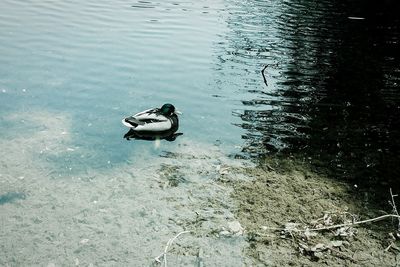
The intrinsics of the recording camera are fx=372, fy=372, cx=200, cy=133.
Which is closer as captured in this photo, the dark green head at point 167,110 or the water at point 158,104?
the water at point 158,104

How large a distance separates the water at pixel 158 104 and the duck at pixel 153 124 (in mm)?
294

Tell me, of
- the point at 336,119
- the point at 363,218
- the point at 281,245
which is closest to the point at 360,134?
the point at 336,119

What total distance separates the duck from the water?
29cm

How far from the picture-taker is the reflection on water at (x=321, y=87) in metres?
8.53

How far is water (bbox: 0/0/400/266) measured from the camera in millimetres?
6223

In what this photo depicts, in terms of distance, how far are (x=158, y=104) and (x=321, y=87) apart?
566cm

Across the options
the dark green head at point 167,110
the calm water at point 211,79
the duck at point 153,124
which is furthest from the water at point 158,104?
the dark green head at point 167,110

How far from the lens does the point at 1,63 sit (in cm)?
1241

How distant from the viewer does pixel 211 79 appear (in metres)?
12.7

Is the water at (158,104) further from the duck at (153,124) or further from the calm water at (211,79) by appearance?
the duck at (153,124)

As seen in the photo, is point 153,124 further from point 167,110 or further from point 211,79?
point 211,79

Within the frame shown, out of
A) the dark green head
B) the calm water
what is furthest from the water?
the dark green head

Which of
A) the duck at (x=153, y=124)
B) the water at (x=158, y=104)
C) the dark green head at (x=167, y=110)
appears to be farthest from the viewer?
the dark green head at (x=167, y=110)

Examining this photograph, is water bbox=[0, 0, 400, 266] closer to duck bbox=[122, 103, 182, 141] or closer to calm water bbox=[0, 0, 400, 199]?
calm water bbox=[0, 0, 400, 199]
